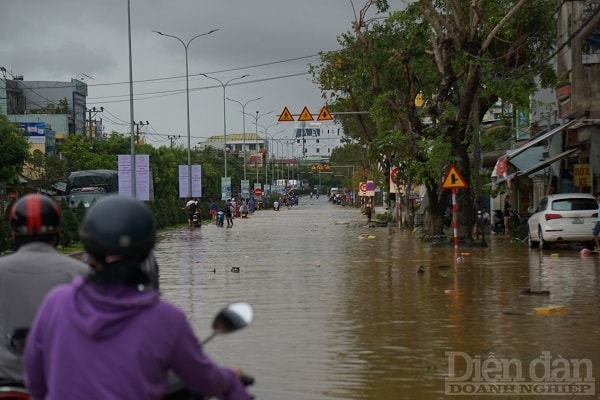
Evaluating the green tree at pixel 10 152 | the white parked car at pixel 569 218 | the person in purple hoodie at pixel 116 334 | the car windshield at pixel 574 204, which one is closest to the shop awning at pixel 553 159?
the white parked car at pixel 569 218

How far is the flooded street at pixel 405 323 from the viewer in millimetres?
9281

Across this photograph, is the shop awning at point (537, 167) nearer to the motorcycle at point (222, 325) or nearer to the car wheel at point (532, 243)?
the car wheel at point (532, 243)

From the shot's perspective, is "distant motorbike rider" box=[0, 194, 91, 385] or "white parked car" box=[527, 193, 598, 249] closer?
"distant motorbike rider" box=[0, 194, 91, 385]

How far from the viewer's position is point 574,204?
27.7m

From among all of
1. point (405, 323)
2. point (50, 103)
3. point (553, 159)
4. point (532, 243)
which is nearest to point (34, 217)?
point (405, 323)

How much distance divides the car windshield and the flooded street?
5.16 feet

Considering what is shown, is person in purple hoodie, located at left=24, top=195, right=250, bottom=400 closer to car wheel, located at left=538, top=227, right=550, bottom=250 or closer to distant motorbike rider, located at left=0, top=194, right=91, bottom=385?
distant motorbike rider, located at left=0, top=194, right=91, bottom=385

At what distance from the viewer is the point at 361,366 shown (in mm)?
10070

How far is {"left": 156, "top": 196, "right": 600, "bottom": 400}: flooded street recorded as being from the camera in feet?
30.5

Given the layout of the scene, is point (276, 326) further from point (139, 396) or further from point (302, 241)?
point (302, 241)

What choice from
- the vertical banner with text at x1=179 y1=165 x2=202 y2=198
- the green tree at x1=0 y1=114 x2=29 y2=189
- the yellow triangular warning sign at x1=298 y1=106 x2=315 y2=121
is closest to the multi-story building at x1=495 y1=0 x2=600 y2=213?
the yellow triangular warning sign at x1=298 y1=106 x2=315 y2=121

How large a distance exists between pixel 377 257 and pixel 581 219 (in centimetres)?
554

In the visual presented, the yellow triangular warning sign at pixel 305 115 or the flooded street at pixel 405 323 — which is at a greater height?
the yellow triangular warning sign at pixel 305 115

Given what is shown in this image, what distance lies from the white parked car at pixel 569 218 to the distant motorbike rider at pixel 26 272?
77.8ft
